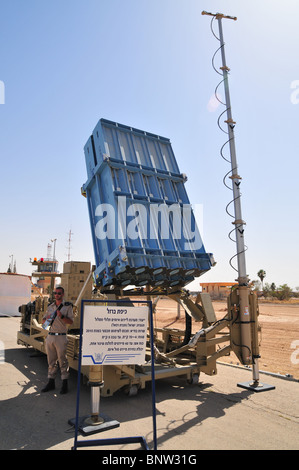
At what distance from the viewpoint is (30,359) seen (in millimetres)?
9492

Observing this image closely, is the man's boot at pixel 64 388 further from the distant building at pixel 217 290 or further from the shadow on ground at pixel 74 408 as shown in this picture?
the distant building at pixel 217 290

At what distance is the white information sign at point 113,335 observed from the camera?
159 inches

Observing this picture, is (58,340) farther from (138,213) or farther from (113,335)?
(138,213)

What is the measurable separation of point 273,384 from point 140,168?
5.38 m

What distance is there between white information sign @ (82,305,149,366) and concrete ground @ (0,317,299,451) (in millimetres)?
1011

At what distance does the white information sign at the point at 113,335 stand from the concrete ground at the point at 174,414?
1.01 meters

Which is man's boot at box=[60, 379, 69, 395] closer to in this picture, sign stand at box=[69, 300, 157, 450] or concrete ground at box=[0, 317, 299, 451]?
concrete ground at box=[0, 317, 299, 451]

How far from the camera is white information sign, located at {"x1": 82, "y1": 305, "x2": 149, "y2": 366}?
13.3 feet

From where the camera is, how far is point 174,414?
5.17 m

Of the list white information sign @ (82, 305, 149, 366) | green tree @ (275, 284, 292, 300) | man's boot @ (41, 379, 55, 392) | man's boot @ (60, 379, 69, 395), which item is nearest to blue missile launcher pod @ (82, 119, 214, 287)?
white information sign @ (82, 305, 149, 366)

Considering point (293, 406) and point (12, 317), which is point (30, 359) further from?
point (12, 317)

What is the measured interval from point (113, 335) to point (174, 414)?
2.02m
